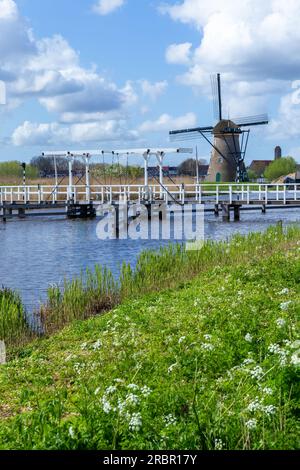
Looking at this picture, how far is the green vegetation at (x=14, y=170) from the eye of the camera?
8762cm

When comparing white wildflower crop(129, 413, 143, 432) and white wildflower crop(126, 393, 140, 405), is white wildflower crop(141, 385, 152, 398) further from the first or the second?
white wildflower crop(129, 413, 143, 432)

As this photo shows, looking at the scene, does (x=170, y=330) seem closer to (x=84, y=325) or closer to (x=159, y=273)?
(x=84, y=325)

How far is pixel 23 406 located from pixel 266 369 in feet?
7.45

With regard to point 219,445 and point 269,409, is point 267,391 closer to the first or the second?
point 269,409

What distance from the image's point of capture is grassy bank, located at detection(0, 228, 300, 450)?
15.0ft

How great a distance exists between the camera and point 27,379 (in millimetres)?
7410

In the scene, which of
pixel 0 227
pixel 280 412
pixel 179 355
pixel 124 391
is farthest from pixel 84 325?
pixel 0 227

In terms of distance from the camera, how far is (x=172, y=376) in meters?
6.20

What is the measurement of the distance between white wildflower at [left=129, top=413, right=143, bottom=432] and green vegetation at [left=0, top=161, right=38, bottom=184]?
81.9m

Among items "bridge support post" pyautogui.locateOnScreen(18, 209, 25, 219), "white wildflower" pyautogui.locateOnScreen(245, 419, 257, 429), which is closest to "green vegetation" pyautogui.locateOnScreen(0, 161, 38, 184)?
"bridge support post" pyautogui.locateOnScreen(18, 209, 25, 219)

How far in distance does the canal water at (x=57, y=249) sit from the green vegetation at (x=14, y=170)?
4520cm

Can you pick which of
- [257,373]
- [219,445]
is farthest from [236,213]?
[219,445]

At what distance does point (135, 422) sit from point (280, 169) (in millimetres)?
119561
